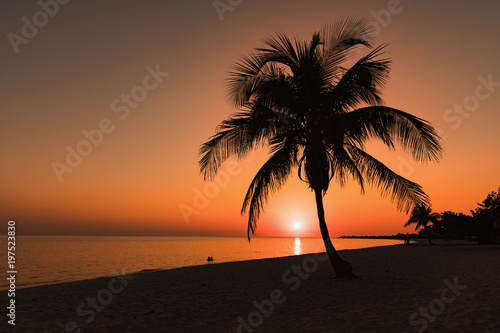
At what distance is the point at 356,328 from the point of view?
6.23 meters

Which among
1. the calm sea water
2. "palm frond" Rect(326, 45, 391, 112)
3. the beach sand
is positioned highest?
"palm frond" Rect(326, 45, 391, 112)

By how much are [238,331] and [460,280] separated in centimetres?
846

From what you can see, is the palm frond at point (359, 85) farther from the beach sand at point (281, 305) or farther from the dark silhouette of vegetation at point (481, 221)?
the dark silhouette of vegetation at point (481, 221)

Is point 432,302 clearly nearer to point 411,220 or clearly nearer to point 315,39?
point 315,39

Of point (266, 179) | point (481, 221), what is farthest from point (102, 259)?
point (481, 221)

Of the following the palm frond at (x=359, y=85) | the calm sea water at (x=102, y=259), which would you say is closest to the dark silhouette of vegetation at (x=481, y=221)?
the calm sea water at (x=102, y=259)

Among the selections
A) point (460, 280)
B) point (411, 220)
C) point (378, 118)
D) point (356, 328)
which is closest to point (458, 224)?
point (411, 220)

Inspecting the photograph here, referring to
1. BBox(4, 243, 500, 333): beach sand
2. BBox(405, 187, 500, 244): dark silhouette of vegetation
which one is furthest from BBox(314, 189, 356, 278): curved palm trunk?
BBox(405, 187, 500, 244): dark silhouette of vegetation

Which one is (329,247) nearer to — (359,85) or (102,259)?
(359,85)

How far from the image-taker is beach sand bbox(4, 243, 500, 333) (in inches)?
261

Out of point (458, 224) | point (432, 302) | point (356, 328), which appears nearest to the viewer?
point (356, 328)

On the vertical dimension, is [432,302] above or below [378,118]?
below

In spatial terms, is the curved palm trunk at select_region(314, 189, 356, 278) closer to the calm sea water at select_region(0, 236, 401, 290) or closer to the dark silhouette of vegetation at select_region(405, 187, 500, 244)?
the calm sea water at select_region(0, 236, 401, 290)

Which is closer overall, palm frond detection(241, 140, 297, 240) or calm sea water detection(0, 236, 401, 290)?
palm frond detection(241, 140, 297, 240)
